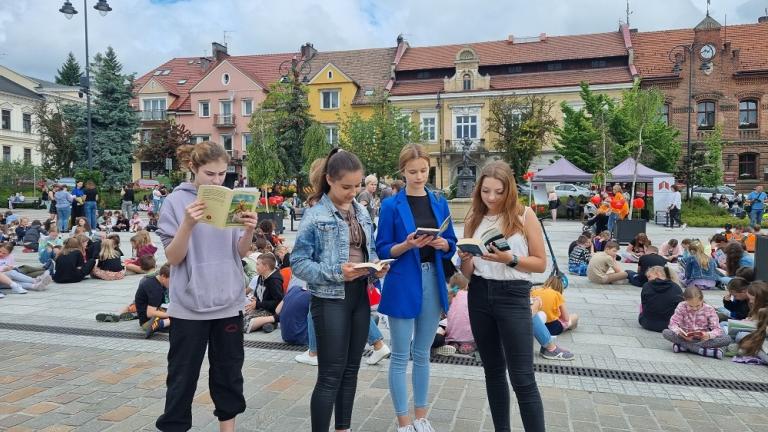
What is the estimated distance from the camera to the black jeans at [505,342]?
10.7ft

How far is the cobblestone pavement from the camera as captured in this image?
4230mm

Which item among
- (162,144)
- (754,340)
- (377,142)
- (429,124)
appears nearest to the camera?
(754,340)

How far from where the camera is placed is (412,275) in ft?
11.8

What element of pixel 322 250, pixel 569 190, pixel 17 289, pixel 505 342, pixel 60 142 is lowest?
pixel 17 289

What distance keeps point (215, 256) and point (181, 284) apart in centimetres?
24

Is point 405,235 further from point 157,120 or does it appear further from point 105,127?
point 157,120

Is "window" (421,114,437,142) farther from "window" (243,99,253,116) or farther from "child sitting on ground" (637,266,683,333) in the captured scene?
"child sitting on ground" (637,266,683,333)

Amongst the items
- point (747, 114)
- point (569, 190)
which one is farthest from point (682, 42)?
point (569, 190)

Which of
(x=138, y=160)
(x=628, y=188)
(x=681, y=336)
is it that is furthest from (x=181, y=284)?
(x=138, y=160)

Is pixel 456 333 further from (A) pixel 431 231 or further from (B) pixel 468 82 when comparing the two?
(B) pixel 468 82

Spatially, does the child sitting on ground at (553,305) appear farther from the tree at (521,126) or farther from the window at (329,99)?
the window at (329,99)

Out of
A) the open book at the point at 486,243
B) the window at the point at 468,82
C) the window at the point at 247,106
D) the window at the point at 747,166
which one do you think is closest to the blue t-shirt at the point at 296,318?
the open book at the point at 486,243

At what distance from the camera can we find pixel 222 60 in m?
51.7

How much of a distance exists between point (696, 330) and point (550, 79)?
38618 millimetres
